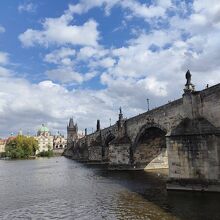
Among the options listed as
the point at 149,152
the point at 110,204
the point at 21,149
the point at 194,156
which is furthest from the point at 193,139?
the point at 21,149

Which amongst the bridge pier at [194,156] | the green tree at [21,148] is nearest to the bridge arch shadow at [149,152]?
the bridge pier at [194,156]

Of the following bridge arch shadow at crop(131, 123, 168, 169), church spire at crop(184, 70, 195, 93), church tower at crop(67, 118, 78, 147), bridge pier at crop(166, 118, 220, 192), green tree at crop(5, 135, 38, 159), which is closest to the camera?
bridge pier at crop(166, 118, 220, 192)

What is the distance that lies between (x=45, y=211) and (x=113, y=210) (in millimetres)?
3854

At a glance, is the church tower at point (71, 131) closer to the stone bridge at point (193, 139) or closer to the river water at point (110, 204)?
the stone bridge at point (193, 139)

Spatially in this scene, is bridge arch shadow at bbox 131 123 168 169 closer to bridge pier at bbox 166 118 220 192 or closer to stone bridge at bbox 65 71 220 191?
stone bridge at bbox 65 71 220 191

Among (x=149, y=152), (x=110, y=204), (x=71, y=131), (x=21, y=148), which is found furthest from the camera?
(x=71, y=131)

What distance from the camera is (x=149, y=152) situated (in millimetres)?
45625

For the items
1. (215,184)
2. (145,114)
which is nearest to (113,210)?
(215,184)

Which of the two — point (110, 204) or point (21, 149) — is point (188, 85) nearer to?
point (110, 204)

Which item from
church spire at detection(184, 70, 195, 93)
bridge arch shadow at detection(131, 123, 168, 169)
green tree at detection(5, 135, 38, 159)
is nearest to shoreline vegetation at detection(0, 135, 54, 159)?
green tree at detection(5, 135, 38, 159)

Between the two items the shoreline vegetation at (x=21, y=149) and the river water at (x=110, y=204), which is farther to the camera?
the shoreline vegetation at (x=21, y=149)

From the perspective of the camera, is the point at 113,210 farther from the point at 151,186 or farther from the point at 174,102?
the point at 174,102

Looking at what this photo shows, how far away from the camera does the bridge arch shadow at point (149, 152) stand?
44.2 metres

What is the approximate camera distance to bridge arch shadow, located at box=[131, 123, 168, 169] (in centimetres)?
4421
